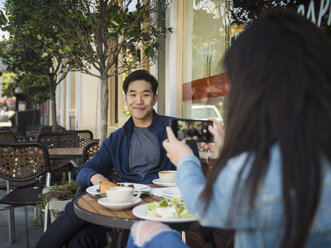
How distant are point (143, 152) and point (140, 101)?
408mm

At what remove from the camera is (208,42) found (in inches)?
160

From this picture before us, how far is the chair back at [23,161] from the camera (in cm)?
409

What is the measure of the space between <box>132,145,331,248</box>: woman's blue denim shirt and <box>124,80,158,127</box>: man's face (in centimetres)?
190

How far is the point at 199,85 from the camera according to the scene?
423cm

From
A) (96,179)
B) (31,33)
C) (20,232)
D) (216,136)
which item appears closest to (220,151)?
(216,136)

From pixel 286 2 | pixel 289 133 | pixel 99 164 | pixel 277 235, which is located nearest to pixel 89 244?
pixel 99 164

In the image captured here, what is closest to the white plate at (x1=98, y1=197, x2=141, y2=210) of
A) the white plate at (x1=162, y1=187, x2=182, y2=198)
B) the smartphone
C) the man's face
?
the white plate at (x1=162, y1=187, x2=182, y2=198)

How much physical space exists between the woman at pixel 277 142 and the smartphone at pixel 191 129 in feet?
1.91

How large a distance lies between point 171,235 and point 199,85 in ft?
9.64

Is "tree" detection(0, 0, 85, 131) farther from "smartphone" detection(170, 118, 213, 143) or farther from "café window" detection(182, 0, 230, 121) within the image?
"smartphone" detection(170, 118, 213, 143)

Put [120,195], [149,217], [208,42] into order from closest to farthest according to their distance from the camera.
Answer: [149,217], [120,195], [208,42]

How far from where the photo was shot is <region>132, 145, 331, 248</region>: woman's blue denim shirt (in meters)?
1.04

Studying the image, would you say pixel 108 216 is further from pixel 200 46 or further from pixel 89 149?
pixel 200 46

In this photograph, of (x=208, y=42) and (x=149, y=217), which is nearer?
(x=149, y=217)
